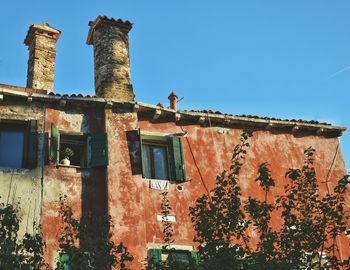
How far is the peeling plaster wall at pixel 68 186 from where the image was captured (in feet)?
39.5

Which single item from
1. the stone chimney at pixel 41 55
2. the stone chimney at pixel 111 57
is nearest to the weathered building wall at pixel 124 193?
the stone chimney at pixel 111 57

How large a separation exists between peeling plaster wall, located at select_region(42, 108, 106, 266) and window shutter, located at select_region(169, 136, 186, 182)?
1723 mm

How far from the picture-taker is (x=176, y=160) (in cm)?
1389

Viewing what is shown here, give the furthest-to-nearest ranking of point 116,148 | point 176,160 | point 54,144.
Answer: point 176,160
point 116,148
point 54,144

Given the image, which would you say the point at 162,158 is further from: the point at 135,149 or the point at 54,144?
the point at 54,144

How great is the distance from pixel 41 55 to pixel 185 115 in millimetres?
4050

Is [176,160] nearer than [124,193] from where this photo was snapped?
No

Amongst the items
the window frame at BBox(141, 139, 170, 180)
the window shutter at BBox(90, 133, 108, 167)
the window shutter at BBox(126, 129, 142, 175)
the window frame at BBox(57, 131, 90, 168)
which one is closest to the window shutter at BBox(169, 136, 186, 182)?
the window frame at BBox(141, 139, 170, 180)

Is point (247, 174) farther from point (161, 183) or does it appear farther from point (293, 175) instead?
point (293, 175)

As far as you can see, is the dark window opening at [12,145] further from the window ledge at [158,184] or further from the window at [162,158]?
the window ledge at [158,184]

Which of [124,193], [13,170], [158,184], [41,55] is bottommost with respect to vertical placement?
[124,193]

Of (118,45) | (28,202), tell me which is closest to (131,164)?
(28,202)

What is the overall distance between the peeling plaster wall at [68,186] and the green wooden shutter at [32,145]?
11.9 inches

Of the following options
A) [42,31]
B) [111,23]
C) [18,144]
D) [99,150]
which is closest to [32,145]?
[18,144]
